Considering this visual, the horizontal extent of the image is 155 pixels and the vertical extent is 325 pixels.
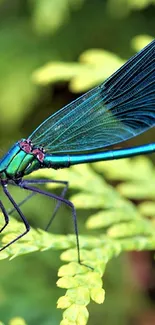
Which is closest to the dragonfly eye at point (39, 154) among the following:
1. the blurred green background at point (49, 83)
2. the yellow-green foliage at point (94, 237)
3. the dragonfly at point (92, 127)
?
the dragonfly at point (92, 127)

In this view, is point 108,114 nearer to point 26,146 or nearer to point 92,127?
point 92,127

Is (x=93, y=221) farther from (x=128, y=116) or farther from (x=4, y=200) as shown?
(x=4, y=200)

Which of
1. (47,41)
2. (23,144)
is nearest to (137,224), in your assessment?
(23,144)

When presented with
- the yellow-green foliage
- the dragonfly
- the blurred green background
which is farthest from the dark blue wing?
the blurred green background

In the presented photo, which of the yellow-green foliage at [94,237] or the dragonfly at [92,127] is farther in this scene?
the dragonfly at [92,127]

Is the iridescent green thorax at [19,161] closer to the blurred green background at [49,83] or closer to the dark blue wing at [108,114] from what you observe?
the dark blue wing at [108,114]

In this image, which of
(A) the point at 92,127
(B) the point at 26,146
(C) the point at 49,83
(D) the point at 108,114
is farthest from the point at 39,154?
(C) the point at 49,83

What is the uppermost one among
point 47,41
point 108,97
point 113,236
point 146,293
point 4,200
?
point 47,41
